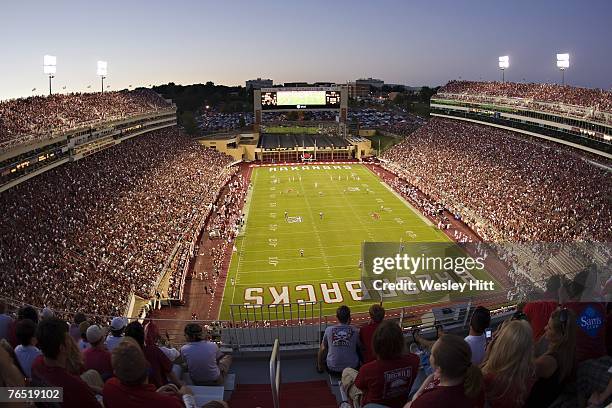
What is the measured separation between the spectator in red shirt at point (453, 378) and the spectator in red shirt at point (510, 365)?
1.17 ft

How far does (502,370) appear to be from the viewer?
343cm

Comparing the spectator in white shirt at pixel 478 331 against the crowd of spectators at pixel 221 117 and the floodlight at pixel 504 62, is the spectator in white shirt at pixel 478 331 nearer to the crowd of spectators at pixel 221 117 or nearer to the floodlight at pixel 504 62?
the floodlight at pixel 504 62

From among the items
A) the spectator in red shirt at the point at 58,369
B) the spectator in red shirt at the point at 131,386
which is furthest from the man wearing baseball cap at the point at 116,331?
the spectator in red shirt at the point at 131,386

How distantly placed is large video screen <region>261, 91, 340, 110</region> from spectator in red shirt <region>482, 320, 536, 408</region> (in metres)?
Result: 62.7

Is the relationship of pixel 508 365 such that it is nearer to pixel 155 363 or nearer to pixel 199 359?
pixel 155 363

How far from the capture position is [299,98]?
6475 centimetres

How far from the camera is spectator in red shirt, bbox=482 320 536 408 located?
11.1 ft

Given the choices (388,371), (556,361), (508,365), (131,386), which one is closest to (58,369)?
(131,386)

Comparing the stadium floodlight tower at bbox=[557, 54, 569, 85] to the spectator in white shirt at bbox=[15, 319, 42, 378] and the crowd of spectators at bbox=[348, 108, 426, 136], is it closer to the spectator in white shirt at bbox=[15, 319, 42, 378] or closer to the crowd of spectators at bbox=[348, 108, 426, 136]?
the crowd of spectators at bbox=[348, 108, 426, 136]

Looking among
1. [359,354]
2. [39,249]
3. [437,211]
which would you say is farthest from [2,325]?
[437,211]

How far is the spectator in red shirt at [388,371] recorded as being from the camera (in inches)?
153

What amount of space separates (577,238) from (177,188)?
90.9ft

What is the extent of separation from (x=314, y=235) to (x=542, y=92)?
31511 mm

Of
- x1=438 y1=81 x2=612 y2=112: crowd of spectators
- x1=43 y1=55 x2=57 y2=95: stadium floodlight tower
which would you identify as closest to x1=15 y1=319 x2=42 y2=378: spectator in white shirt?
x1=438 y1=81 x2=612 y2=112: crowd of spectators
